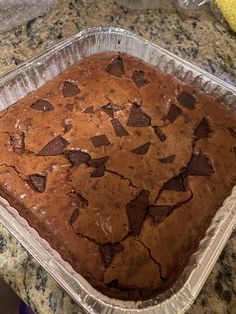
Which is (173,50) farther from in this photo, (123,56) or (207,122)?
(207,122)

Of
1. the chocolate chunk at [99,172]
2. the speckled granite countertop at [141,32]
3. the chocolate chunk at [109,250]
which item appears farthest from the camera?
the speckled granite countertop at [141,32]

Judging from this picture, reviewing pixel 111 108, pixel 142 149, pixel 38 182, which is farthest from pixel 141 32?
pixel 38 182

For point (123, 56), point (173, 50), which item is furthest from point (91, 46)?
point (173, 50)

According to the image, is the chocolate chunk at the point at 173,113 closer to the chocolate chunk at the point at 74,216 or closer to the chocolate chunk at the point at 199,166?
the chocolate chunk at the point at 199,166

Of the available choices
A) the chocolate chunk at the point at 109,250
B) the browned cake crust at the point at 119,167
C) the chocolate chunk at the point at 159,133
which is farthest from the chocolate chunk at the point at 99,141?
the chocolate chunk at the point at 109,250

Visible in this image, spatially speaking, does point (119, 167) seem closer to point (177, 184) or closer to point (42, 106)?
point (177, 184)

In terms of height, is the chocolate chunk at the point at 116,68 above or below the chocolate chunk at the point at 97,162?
above

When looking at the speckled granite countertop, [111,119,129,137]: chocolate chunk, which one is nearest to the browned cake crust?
[111,119,129,137]: chocolate chunk

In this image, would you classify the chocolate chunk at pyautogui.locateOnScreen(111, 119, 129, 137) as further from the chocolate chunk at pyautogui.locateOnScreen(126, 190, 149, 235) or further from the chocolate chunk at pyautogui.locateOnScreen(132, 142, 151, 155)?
the chocolate chunk at pyautogui.locateOnScreen(126, 190, 149, 235)
